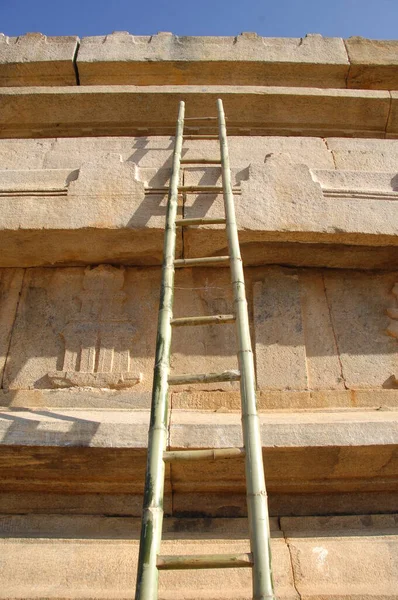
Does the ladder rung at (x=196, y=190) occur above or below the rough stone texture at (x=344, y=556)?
above

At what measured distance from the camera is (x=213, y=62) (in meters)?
4.97

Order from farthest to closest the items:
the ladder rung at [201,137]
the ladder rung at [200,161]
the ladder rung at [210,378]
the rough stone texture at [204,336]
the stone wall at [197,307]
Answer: the ladder rung at [201,137]
the ladder rung at [200,161]
the rough stone texture at [204,336]
the stone wall at [197,307]
the ladder rung at [210,378]

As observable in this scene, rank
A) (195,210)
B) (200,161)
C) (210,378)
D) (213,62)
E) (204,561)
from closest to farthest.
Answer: (204,561) → (210,378) → (195,210) → (200,161) → (213,62)

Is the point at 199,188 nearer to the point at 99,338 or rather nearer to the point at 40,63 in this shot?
the point at 99,338

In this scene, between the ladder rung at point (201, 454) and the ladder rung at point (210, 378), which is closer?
the ladder rung at point (201, 454)

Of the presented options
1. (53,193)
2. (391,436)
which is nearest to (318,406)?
(391,436)

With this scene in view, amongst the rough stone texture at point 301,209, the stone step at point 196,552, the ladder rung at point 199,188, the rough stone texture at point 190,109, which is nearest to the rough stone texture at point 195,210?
the rough stone texture at point 301,209

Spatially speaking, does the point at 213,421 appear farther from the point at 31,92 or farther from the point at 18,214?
the point at 31,92

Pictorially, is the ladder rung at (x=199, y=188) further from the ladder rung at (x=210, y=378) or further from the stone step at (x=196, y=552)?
the stone step at (x=196, y=552)

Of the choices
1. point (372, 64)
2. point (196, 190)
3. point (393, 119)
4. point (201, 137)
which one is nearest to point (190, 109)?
point (201, 137)

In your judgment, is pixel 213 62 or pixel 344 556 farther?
pixel 213 62

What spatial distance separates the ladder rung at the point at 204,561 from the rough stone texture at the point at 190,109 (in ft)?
12.5

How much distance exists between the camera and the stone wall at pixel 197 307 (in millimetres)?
2586

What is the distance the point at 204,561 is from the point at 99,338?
6.64ft
